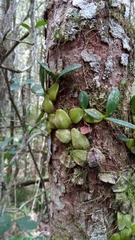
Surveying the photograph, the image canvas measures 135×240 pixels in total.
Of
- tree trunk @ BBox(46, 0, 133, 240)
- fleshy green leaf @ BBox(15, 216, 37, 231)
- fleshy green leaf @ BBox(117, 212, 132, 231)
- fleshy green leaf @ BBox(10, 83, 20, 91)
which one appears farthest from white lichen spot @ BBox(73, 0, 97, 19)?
fleshy green leaf @ BBox(15, 216, 37, 231)

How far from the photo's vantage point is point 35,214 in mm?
2316

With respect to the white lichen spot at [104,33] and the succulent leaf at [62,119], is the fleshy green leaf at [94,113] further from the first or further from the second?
the white lichen spot at [104,33]

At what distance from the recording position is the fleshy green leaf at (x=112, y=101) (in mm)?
493

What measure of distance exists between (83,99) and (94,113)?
0.13 feet

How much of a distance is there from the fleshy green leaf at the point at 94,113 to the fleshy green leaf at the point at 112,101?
0.02 m

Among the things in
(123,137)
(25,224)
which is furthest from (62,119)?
(25,224)

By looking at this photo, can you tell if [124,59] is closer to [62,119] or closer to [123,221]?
[62,119]

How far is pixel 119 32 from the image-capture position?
0.55 metres

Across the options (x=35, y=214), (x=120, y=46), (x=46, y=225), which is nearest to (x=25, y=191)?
(x=35, y=214)

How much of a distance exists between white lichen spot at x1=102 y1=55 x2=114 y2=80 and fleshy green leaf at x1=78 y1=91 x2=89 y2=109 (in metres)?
0.06

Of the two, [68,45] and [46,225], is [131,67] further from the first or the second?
[46,225]

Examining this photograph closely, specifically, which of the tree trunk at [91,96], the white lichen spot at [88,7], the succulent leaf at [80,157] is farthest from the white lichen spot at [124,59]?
the succulent leaf at [80,157]

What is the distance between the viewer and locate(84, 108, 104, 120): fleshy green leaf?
0.49m

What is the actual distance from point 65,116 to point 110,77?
0.13m
